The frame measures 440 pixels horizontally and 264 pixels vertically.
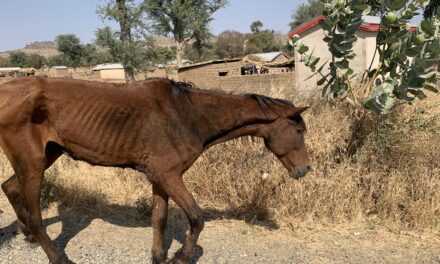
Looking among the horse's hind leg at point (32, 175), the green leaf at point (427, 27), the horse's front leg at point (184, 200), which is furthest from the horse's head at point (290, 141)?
the horse's hind leg at point (32, 175)

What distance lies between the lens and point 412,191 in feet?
17.4

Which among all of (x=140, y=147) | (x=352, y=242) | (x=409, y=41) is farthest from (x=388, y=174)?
(x=140, y=147)

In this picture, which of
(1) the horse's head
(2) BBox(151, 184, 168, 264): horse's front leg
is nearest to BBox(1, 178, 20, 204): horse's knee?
(2) BBox(151, 184, 168, 264): horse's front leg

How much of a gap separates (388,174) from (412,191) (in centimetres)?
36

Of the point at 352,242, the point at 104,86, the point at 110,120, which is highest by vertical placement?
the point at 104,86

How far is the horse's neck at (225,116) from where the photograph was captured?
13.4 feet

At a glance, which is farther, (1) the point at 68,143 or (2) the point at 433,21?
(2) the point at 433,21

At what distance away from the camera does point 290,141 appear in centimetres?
417

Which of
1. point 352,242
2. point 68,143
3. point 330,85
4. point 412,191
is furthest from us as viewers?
point 330,85

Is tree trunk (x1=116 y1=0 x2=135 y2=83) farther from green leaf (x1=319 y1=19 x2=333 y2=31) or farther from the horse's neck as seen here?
the horse's neck

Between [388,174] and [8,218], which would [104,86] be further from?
[388,174]

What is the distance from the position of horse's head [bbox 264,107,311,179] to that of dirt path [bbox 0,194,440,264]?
92cm

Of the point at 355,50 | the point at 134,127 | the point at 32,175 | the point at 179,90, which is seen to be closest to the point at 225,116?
the point at 179,90

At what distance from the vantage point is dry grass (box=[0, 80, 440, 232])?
5297 mm
